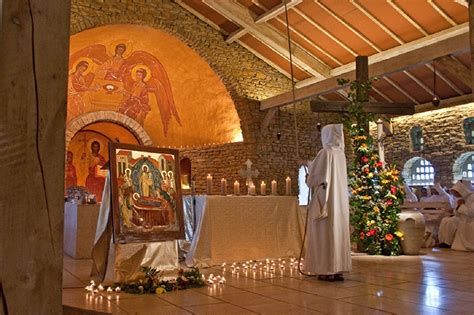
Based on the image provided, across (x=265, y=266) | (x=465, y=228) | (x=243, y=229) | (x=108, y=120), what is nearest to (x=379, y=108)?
(x=465, y=228)

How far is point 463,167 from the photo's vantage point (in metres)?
13.3

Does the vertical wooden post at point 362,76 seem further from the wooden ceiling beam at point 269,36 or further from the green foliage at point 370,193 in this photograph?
the wooden ceiling beam at point 269,36

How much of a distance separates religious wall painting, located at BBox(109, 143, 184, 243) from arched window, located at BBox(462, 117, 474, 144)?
10.8 m

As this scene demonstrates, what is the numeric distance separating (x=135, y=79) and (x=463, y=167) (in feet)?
32.2

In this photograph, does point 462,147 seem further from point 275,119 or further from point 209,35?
point 209,35

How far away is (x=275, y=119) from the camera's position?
1324 centimetres

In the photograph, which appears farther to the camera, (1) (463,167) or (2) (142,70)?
(1) (463,167)


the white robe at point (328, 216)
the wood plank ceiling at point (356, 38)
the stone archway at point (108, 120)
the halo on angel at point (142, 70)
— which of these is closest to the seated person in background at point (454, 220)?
the wood plank ceiling at point (356, 38)

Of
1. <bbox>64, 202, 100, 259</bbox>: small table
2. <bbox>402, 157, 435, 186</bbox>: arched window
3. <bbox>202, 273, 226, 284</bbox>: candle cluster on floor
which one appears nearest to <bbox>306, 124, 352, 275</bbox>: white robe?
<bbox>202, 273, 226, 284</bbox>: candle cluster on floor

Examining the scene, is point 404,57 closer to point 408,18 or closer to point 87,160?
point 408,18

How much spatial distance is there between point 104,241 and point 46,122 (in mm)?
3536

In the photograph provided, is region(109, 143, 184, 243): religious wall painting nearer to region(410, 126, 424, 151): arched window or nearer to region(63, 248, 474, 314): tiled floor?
region(63, 248, 474, 314): tiled floor

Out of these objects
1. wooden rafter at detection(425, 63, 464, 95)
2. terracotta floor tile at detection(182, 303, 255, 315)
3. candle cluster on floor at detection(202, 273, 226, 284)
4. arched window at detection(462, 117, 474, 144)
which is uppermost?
wooden rafter at detection(425, 63, 464, 95)

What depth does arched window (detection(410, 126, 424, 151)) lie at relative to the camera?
563 inches
